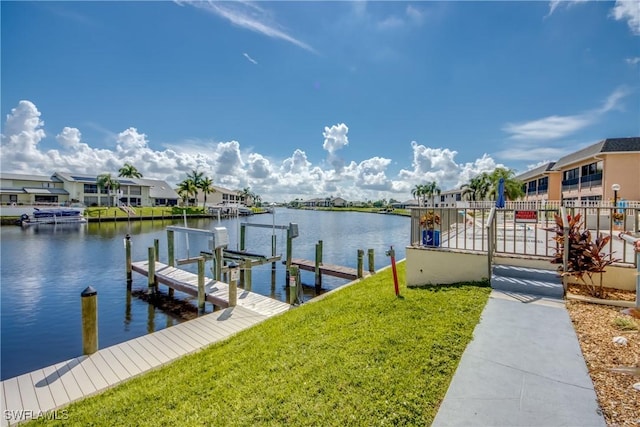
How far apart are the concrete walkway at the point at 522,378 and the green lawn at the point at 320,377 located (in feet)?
0.60

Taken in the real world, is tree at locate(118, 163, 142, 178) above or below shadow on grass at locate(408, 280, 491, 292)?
above

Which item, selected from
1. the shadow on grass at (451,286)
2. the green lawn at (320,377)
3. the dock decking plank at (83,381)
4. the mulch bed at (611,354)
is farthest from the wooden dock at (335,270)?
the dock decking plank at (83,381)

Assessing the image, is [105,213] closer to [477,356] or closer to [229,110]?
[229,110]

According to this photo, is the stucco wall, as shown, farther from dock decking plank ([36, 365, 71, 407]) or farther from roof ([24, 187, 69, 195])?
roof ([24, 187, 69, 195])

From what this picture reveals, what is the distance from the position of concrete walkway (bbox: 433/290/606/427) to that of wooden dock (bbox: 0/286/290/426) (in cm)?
496

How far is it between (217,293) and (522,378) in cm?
831

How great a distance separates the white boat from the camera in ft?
133

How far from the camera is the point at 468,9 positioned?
39.7 feet

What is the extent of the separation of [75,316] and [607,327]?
14.2 meters

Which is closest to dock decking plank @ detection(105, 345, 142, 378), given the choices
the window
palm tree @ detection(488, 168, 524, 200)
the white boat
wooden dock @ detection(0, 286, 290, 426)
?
wooden dock @ detection(0, 286, 290, 426)

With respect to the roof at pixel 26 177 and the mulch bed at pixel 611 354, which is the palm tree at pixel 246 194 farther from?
the mulch bed at pixel 611 354

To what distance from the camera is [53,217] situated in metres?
42.1

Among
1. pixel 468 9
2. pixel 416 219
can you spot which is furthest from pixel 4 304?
pixel 468 9

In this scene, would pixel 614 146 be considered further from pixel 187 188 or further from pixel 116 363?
pixel 187 188
